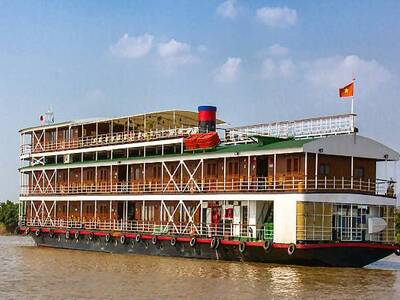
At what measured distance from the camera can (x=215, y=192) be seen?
3869 cm

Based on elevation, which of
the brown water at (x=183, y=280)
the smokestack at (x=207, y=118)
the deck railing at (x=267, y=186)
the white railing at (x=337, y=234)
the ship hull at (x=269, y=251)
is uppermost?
the smokestack at (x=207, y=118)

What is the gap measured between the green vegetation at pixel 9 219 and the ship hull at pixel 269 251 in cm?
5022

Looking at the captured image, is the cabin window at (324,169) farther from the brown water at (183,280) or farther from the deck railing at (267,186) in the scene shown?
the brown water at (183,280)

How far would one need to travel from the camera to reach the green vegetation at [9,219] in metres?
91.0

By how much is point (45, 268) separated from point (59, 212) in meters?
18.6

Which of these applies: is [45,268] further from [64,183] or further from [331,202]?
[64,183]

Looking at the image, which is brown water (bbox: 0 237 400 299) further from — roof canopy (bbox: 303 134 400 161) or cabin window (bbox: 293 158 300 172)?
roof canopy (bbox: 303 134 400 161)

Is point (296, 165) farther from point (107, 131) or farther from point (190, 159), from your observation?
point (107, 131)

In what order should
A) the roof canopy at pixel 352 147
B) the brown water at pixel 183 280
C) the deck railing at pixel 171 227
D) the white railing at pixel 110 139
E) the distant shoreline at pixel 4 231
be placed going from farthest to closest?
the distant shoreline at pixel 4 231 → the white railing at pixel 110 139 → the deck railing at pixel 171 227 → the roof canopy at pixel 352 147 → the brown water at pixel 183 280

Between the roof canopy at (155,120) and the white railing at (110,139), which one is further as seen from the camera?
the roof canopy at (155,120)

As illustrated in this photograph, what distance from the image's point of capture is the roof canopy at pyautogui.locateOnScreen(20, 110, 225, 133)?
47281 mm

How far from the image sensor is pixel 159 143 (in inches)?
1743

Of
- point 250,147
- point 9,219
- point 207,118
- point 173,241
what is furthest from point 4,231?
point 250,147

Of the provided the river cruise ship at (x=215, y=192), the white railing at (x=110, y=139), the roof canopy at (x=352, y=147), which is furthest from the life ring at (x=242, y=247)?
the white railing at (x=110, y=139)
